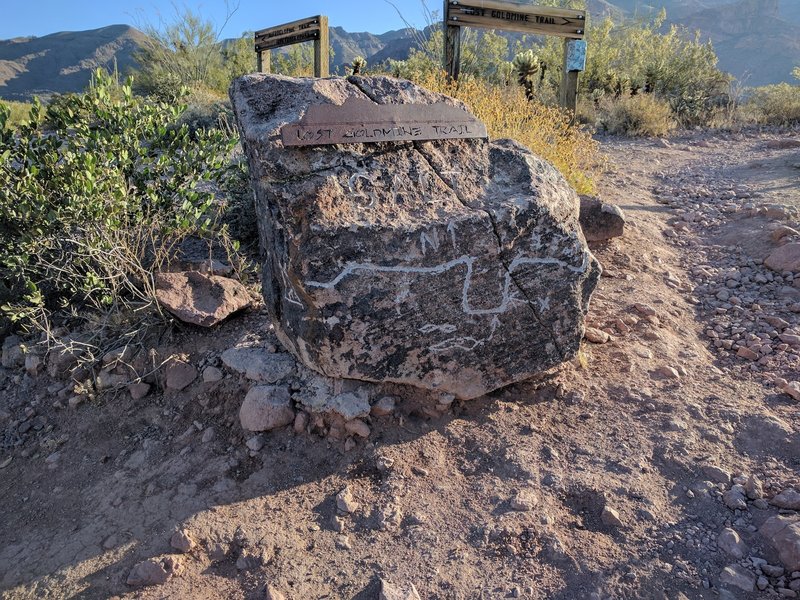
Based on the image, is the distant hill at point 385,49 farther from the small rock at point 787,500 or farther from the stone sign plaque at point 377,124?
the small rock at point 787,500

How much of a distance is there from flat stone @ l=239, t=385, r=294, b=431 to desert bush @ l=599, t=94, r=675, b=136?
759 cm

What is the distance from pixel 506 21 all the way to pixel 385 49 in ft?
167

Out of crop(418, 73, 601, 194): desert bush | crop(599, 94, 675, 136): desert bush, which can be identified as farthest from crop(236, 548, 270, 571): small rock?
crop(599, 94, 675, 136): desert bush

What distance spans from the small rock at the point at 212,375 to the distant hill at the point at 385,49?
33.0 m

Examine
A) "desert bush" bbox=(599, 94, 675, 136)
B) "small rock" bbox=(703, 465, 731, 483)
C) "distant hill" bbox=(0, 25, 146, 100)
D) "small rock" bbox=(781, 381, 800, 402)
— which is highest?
"distant hill" bbox=(0, 25, 146, 100)

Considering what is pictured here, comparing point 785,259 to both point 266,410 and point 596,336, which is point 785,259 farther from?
point 266,410

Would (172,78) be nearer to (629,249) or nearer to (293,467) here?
(629,249)

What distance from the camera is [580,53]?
256 inches

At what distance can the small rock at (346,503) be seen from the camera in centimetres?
221

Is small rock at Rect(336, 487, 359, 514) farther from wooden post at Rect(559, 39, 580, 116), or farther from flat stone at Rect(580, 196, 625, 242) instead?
wooden post at Rect(559, 39, 580, 116)

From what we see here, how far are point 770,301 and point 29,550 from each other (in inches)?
164

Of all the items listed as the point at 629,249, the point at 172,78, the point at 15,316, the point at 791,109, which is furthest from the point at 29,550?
the point at 791,109

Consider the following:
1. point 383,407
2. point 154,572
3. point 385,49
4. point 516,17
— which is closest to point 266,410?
point 383,407

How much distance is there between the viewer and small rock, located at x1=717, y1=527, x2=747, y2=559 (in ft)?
6.50
